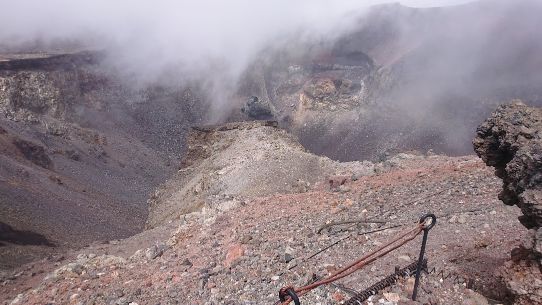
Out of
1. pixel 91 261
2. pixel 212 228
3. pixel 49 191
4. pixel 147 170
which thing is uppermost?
pixel 212 228

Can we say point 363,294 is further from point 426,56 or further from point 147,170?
point 426,56

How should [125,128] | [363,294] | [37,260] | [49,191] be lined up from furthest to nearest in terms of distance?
[125,128] < [49,191] < [37,260] < [363,294]

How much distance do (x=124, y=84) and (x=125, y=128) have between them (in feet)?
25.4

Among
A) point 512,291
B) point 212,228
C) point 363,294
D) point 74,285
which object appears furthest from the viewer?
point 212,228

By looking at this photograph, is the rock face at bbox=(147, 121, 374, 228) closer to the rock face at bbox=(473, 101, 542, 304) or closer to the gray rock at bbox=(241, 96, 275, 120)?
the rock face at bbox=(473, 101, 542, 304)

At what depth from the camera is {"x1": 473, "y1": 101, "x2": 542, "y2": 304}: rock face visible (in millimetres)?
4906

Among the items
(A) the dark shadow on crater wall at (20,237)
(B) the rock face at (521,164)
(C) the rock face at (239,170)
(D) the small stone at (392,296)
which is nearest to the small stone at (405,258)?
(D) the small stone at (392,296)

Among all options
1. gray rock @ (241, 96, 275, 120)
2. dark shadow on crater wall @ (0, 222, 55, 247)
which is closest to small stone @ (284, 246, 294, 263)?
dark shadow on crater wall @ (0, 222, 55, 247)

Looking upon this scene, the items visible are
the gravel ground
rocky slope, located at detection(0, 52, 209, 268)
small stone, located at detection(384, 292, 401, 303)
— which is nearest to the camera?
small stone, located at detection(384, 292, 401, 303)

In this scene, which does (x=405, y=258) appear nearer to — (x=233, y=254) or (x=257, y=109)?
(x=233, y=254)

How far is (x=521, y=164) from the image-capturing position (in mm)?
5410

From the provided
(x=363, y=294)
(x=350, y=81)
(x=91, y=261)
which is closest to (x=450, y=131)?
(x=350, y=81)

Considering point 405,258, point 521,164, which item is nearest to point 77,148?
point 405,258

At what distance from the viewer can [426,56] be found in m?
47.2
